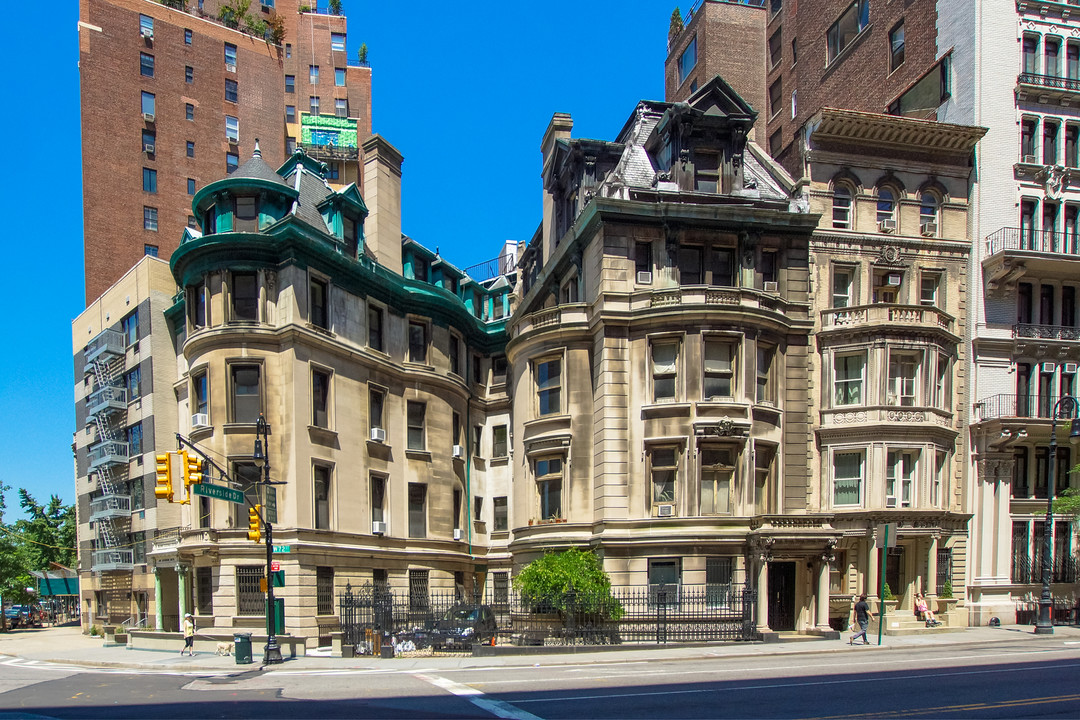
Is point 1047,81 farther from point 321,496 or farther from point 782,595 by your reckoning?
point 321,496

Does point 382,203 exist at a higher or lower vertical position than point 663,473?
higher

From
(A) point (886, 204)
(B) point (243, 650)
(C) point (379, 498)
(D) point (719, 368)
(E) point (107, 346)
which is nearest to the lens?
(B) point (243, 650)

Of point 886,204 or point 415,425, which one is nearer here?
point 886,204

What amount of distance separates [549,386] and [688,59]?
36.7 metres

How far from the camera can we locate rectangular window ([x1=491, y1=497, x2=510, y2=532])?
42334mm

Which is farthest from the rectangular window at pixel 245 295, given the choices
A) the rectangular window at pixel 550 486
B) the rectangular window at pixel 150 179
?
the rectangular window at pixel 150 179

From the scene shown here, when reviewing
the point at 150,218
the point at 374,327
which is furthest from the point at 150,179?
the point at 374,327

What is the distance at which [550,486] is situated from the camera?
31953 millimetres

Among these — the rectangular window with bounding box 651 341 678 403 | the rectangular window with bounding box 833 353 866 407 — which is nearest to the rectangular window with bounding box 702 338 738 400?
the rectangular window with bounding box 651 341 678 403

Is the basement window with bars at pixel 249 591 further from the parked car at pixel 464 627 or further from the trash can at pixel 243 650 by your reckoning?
the parked car at pixel 464 627

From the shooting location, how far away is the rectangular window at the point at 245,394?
32.0 m

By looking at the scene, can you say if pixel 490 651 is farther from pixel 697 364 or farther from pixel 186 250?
pixel 186 250

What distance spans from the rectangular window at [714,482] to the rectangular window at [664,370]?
2419mm

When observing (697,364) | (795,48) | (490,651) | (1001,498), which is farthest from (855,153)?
(490,651)
